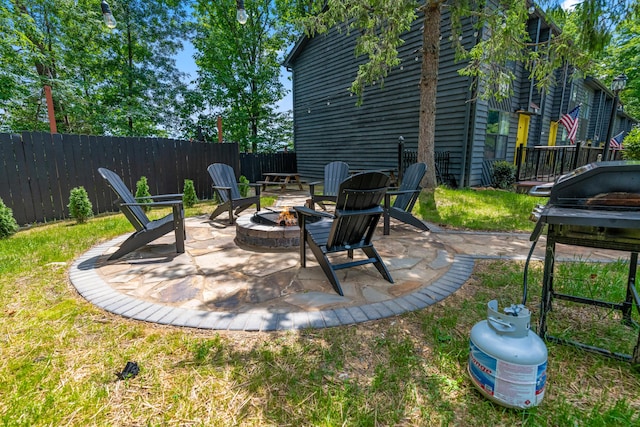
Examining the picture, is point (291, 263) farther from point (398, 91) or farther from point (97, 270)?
point (398, 91)

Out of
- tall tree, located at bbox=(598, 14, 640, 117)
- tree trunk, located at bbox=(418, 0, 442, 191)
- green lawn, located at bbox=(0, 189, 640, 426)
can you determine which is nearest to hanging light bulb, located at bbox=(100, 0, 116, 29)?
green lawn, located at bbox=(0, 189, 640, 426)

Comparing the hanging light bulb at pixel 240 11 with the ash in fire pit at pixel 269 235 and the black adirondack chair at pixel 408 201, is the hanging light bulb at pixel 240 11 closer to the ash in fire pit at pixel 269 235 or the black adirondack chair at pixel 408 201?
the ash in fire pit at pixel 269 235

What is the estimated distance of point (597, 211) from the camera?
4.86ft

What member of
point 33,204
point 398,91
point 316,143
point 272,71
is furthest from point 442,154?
point 272,71

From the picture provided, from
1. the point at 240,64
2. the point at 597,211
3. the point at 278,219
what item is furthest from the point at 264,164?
the point at 597,211

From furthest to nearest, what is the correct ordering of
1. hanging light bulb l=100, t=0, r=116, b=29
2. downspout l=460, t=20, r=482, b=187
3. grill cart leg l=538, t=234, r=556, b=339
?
downspout l=460, t=20, r=482, b=187
hanging light bulb l=100, t=0, r=116, b=29
grill cart leg l=538, t=234, r=556, b=339

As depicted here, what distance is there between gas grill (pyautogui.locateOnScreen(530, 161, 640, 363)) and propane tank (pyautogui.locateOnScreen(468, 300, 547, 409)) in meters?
0.50

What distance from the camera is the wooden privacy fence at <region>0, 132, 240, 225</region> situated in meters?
5.03

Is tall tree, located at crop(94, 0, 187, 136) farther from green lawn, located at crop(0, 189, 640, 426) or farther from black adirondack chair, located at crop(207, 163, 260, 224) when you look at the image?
green lawn, located at crop(0, 189, 640, 426)

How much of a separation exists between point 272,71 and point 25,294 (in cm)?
1626

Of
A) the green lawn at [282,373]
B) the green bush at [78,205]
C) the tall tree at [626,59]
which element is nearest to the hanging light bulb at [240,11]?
the green bush at [78,205]

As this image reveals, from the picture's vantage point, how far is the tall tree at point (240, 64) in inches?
617

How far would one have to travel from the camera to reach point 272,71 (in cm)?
1633

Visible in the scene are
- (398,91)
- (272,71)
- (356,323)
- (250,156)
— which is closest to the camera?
(356,323)
